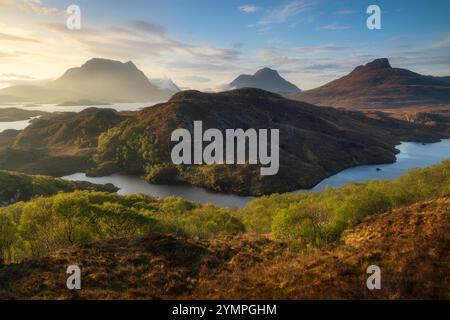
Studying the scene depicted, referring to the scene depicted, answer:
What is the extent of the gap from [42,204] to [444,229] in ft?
160

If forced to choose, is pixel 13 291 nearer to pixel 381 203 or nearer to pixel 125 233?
pixel 125 233

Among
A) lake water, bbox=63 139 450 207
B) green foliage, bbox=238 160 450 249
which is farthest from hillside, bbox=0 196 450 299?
lake water, bbox=63 139 450 207

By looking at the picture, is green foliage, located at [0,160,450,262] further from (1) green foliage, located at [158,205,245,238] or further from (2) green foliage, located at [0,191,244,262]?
(1) green foliage, located at [158,205,245,238]

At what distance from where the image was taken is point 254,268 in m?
30.0

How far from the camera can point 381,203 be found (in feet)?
164

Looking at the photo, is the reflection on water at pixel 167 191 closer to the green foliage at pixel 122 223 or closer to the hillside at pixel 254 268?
the green foliage at pixel 122 223

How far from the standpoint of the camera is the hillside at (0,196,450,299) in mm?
22484

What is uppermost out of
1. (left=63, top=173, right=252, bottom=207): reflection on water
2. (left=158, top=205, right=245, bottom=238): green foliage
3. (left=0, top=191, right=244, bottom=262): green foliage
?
(left=0, top=191, right=244, bottom=262): green foliage

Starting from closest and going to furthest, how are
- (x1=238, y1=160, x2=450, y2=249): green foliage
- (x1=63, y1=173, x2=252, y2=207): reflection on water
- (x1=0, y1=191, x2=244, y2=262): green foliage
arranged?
(x1=238, y1=160, x2=450, y2=249): green foliage, (x1=0, y1=191, x2=244, y2=262): green foliage, (x1=63, y1=173, x2=252, y2=207): reflection on water

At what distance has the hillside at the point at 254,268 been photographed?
22.5 m

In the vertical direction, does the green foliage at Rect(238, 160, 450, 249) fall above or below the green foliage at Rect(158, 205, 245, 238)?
above


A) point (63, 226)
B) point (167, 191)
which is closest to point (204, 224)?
point (63, 226)

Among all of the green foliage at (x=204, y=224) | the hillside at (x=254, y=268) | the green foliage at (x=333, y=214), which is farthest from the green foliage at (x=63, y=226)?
the green foliage at (x=333, y=214)

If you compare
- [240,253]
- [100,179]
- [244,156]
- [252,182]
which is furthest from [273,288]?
[100,179]
